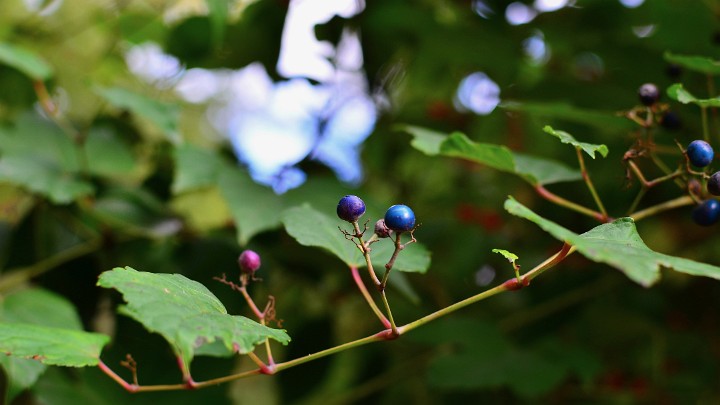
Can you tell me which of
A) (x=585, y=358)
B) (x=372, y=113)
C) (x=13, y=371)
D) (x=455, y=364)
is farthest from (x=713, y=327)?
(x=13, y=371)

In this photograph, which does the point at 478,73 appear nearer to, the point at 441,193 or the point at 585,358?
the point at 441,193

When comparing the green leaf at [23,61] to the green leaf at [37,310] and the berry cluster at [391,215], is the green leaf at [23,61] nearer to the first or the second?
the green leaf at [37,310]

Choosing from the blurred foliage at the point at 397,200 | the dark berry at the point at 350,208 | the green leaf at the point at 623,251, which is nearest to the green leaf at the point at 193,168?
the blurred foliage at the point at 397,200

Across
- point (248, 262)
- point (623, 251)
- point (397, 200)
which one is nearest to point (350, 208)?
point (248, 262)

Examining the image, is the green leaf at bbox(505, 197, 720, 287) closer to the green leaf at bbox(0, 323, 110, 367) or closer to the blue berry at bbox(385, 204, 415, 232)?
the blue berry at bbox(385, 204, 415, 232)

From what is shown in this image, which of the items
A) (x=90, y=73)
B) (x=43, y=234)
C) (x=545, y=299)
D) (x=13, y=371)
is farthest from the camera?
A: (x=90, y=73)
